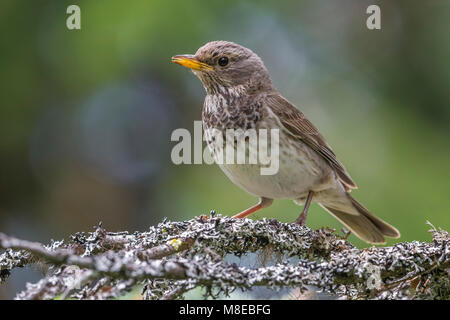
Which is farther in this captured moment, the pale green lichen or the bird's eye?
the bird's eye

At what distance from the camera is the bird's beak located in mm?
3949

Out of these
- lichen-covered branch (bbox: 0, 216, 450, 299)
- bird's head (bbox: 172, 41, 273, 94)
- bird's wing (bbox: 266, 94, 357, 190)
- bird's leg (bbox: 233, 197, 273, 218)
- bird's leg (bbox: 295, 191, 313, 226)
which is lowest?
bird's leg (bbox: 233, 197, 273, 218)

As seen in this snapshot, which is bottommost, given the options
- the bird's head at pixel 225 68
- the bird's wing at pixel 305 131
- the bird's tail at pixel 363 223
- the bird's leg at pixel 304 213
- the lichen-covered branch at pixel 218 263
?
the bird's tail at pixel 363 223

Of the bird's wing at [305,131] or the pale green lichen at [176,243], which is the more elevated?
the bird's wing at [305,131]

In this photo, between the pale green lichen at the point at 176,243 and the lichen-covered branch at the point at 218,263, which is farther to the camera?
the pale green lichen at the point at 176,243

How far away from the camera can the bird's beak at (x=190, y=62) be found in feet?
13.0

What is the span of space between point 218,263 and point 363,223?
245 cm

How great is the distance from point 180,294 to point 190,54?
2.63m

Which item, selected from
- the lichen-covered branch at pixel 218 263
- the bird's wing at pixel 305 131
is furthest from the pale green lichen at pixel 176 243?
the bird's wing at pixel 305 131

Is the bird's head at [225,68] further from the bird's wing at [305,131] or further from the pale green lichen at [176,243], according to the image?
the pale green lichen at [176,243]

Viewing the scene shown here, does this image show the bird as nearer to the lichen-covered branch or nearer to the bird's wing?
the bird's wing

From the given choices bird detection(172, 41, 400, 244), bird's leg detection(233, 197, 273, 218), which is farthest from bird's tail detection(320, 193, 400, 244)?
bird's leg detection(233, 197, 273, 218)

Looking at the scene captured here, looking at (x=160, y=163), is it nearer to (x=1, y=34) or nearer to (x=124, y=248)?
(x=1, y=34)

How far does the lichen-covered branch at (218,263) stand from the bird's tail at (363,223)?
1076 mm
